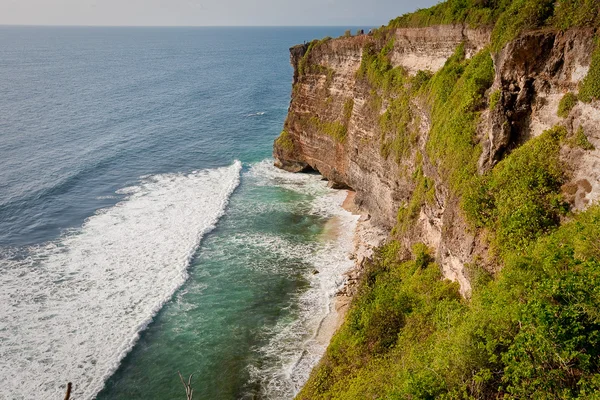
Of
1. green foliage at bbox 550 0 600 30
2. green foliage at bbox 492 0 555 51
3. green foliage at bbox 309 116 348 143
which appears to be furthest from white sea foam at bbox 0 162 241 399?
green foliage at bbox 550 0 600 30

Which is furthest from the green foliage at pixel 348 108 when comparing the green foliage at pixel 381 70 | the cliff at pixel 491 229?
the cliff at pixel 491 229

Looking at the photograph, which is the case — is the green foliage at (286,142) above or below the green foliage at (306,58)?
below

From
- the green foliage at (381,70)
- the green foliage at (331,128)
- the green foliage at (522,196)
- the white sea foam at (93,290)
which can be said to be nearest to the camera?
the green foliage at (522,196)

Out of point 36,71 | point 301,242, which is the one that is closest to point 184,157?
point 301,242

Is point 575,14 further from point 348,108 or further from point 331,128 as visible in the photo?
point 331,128

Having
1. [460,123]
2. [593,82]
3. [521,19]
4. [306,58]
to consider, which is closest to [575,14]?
[521,19]

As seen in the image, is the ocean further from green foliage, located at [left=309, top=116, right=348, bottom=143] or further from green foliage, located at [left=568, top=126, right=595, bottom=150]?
green foliage, located at [left=568, top=126, right=595, bottom=150]

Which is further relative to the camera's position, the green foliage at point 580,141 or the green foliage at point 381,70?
the green foliage at point 381,70

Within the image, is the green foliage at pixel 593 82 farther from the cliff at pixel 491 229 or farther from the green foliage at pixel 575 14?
the green foliage at pixel 575 14
